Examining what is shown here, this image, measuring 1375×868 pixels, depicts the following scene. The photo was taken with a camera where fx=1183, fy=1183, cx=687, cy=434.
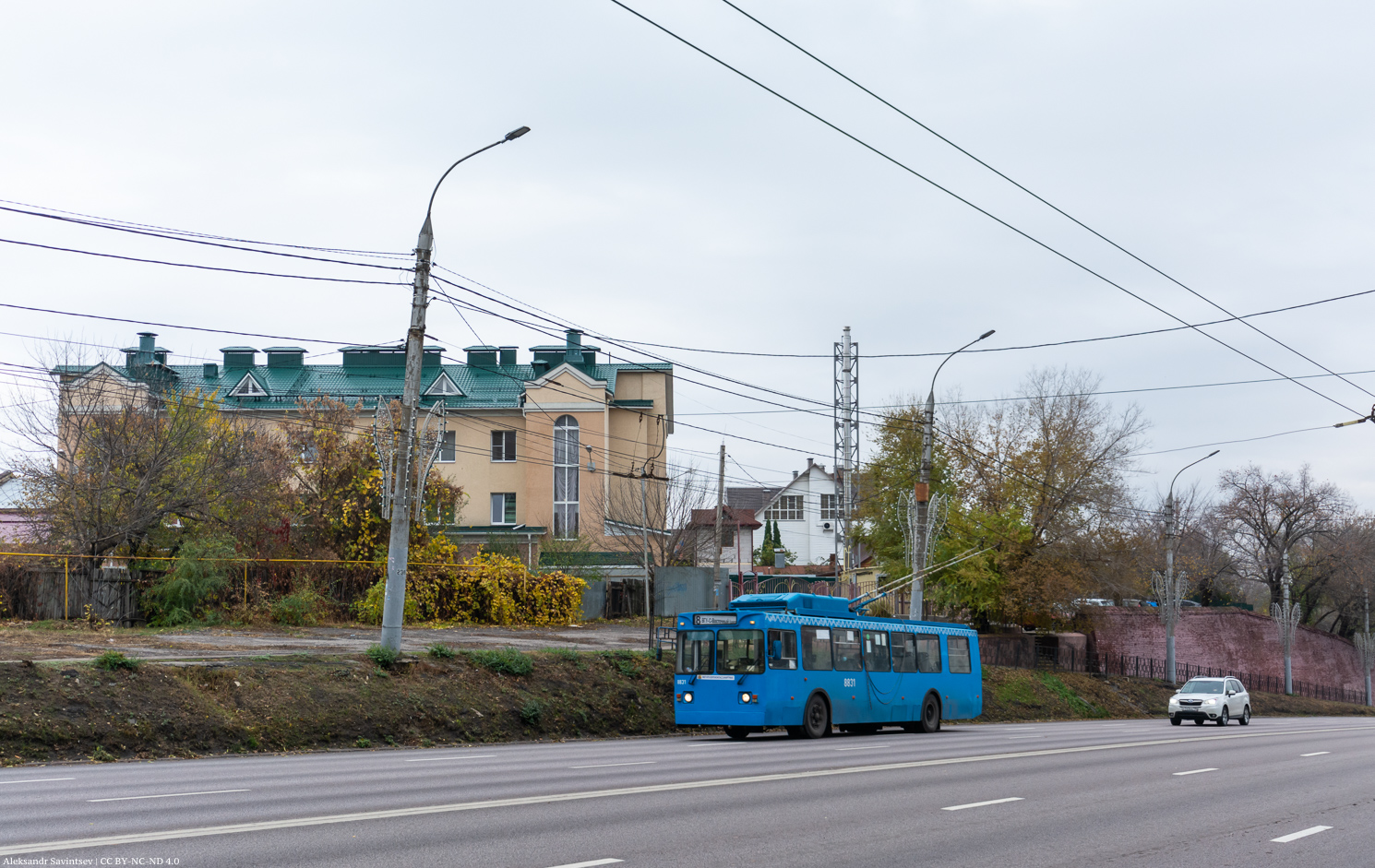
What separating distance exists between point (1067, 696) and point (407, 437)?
30993mm

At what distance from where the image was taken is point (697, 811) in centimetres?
1045

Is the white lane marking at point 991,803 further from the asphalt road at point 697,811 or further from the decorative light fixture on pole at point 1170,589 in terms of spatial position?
the decorative light fixture on pole at point 1170,589

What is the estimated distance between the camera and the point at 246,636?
27.3m

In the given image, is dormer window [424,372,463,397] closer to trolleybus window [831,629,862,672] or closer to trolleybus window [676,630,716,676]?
trolleybus window [831,629,862,672]

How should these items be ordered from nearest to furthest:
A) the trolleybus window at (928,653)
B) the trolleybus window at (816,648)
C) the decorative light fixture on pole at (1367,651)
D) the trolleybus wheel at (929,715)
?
the trolleybus window at (816,648) < the trolleybus wheel at (929,715) < the trolleybus window at (928,653) < the decorative light fixture on pole at (1367,651)

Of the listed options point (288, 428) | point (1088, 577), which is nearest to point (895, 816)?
point (288, 428)

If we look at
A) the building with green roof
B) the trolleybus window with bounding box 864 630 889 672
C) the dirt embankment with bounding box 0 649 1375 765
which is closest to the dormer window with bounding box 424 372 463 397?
the building with green roof

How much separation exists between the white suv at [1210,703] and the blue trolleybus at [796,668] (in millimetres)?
11499

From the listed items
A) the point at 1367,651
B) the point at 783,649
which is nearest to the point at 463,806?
the point at 783,649

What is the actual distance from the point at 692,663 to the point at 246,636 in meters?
10.9

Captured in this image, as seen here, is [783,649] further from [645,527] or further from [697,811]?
[645,527]

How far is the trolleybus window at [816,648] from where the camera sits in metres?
23.8

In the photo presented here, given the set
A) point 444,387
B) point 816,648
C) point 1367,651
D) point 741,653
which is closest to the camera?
point 741,653

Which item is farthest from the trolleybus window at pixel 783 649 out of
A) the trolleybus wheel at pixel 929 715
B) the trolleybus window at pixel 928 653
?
the trolleybus wheel at pixel 929 715
